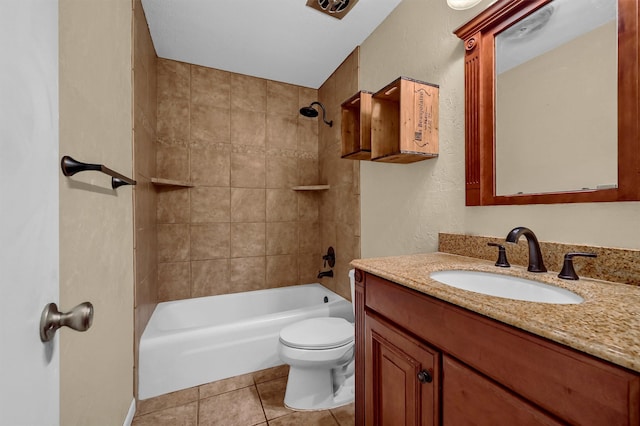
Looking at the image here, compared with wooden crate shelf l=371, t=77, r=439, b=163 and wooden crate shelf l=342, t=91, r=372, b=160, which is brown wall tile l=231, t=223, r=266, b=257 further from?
wooden crate shelf l=371, t=77, r=439, b=163

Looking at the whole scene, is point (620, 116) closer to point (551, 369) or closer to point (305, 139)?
point (551, 369)

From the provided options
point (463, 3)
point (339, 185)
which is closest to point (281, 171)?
point (339, 185)

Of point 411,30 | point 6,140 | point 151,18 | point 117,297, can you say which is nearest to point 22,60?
point 6,140

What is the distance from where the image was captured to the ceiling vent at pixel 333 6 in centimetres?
158

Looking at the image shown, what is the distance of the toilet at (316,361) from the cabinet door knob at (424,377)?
0.76 m

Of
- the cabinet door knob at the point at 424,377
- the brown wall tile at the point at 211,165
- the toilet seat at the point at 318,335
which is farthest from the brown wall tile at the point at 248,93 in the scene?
the cabinet door knob at the point at 424,377

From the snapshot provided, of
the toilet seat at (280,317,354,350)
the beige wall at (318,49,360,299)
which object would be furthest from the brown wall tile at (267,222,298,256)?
the toilet seat at (280,317,354,350)

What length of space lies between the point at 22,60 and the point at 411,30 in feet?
5.57

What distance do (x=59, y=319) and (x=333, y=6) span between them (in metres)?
1.93

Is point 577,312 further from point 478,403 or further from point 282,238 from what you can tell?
point 282,238

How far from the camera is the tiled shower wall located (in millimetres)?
2203

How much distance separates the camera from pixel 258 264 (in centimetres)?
250

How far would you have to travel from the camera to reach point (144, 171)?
1.69 metres

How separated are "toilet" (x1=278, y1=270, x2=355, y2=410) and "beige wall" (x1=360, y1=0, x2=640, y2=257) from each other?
47 cm
